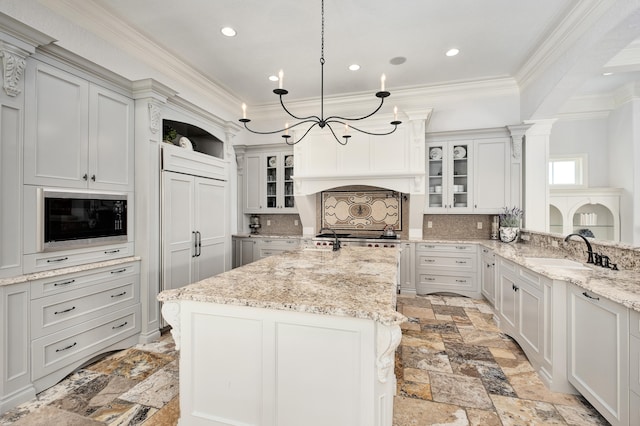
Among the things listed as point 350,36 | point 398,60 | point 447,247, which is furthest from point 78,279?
point 447,247

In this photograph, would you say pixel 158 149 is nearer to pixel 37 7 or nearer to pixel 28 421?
pixel 37 7

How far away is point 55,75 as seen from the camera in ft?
7.64

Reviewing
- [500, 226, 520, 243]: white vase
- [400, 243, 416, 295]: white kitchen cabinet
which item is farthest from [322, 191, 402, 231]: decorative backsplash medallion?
[500, 226, 520, 243]: white vase

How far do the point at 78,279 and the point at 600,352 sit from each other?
375 cm

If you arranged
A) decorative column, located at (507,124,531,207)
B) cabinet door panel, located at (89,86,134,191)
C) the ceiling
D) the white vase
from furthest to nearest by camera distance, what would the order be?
decorative column, located at (507,124,531,207), the white vase, the ceiling, cabinet door panel, located at (89,86,134,191)

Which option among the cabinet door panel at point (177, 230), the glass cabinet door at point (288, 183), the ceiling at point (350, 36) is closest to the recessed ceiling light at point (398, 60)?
the ceiling at point (350, 36)

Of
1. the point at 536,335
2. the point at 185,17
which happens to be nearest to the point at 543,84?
the point at 536,335

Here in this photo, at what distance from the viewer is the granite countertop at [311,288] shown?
1.41 meters

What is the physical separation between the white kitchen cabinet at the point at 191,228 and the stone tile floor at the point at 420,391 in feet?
2.61

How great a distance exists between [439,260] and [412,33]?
10.0ft

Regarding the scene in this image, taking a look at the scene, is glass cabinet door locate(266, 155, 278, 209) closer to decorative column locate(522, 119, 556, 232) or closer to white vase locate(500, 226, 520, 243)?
white vase locate(500, 226, 520, 243)

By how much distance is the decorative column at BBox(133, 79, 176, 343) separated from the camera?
3.00 m

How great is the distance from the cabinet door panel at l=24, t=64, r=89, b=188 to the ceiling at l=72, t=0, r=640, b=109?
1001 mm

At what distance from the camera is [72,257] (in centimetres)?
246
